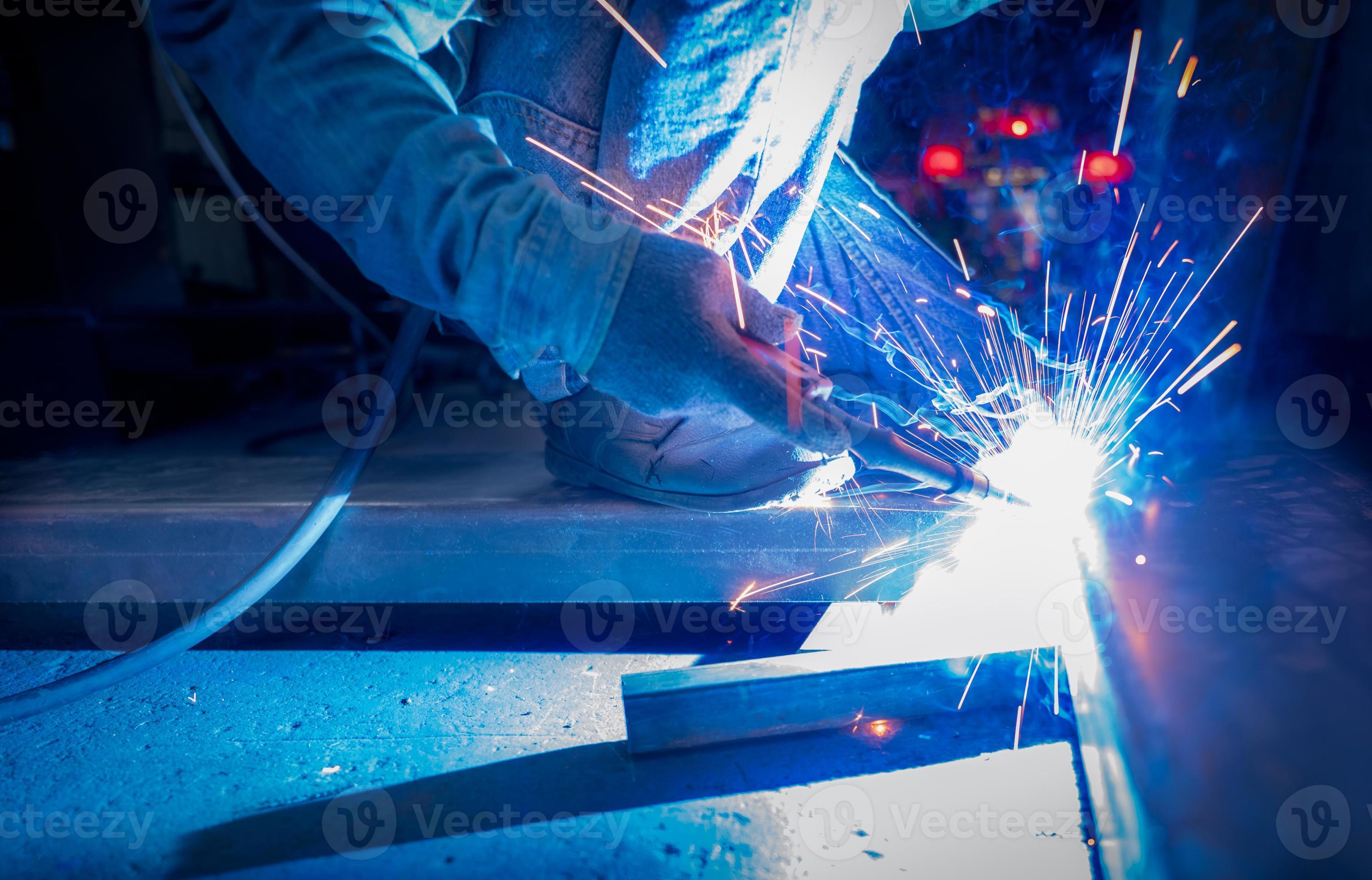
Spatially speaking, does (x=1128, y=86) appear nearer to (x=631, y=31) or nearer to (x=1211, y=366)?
(x=1211, y=366)

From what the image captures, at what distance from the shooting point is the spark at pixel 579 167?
0.96 metres

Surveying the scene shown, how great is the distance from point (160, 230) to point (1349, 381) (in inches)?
139

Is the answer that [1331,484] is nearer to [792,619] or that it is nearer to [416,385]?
[792,619]

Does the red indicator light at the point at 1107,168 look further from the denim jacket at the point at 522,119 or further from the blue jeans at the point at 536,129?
the denim jacket at the point at 522,119

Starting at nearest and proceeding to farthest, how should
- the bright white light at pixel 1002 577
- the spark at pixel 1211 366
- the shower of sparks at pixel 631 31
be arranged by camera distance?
the shower of sparks at pixel 631 31 < the bright white light at pixel 1002 577 < the spark at pixel 1211 366

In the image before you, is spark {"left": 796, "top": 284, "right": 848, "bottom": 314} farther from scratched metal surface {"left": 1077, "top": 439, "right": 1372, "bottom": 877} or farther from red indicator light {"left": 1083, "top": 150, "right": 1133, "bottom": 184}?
red indicator light {"left": 1083, "top": 150, "right": 1133, "bottom": 184}


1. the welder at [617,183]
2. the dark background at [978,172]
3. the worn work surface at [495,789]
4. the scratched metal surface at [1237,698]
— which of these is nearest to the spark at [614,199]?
the welder at [617,183]

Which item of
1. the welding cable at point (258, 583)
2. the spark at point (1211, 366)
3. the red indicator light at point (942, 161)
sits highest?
the red indicator light at point (942, 161)

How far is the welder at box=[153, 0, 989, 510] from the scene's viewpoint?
68 centimetres

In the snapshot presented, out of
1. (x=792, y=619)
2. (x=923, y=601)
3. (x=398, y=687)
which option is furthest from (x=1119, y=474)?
(x=398, y=687)

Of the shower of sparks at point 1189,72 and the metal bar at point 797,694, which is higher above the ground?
the shower of sparks at point 1189,72

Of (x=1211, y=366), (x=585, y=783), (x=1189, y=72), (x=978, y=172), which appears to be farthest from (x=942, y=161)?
(x=585, y=783)

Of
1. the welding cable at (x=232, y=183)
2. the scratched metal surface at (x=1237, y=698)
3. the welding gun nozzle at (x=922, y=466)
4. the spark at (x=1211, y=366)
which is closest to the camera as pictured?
the scratched metal surface at (x=1237, y=698)

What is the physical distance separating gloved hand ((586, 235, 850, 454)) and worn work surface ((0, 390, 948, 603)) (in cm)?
40
